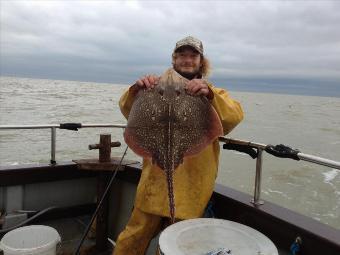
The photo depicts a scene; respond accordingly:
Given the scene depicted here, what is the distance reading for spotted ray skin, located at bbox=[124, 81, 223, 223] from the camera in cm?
237

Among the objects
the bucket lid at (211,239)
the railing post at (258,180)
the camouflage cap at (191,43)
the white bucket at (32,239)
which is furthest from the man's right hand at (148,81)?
the white bucket at (32,239)

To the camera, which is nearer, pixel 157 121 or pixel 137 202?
pixel 157 121

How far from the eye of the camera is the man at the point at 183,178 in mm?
2662

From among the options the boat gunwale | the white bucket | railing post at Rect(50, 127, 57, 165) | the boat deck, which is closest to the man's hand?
the boat gunwale

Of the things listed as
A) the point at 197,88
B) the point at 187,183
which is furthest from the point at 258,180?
the point at 197,88

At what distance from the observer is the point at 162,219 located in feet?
9.87

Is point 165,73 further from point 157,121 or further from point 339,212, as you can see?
point 339,212

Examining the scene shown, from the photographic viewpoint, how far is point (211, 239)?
219cm

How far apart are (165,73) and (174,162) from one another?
0.61m

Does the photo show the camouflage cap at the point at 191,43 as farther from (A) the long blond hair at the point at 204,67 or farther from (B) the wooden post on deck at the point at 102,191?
(B) the wooden post on deck at the point at 102,191

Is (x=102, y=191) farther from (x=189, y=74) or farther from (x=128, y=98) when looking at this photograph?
(x=189, y=74)

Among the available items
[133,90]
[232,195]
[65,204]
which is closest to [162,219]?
[232,195]

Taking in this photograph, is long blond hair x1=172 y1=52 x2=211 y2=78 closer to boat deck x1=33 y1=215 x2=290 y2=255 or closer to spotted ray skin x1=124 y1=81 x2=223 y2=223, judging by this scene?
spotted ray skin x1=124 y1=81 x2=223 y2=223

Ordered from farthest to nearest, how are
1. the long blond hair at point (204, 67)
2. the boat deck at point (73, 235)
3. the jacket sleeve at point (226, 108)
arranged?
the boat deck at point (73, 235), the long blond hair at point (204, 67), the jacket sleeve at point (226, 108)
